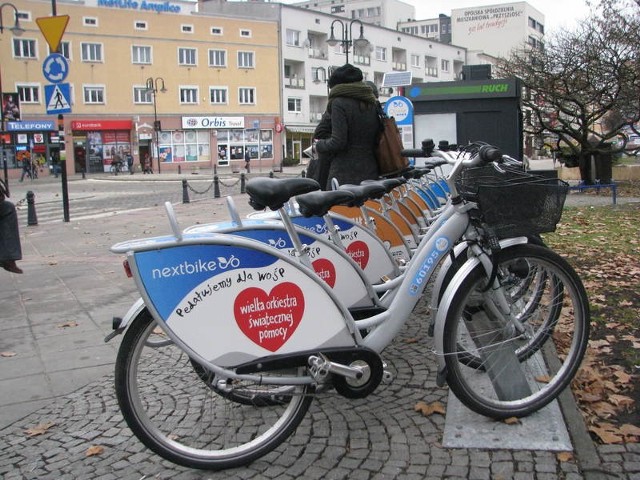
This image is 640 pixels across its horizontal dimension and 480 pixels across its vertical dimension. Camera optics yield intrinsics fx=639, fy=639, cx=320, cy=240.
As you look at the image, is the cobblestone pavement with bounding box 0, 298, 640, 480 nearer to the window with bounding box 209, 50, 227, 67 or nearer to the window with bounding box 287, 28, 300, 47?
the window with bounding box 209, 50, 227, 67

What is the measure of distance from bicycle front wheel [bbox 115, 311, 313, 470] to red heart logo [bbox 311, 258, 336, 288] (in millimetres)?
751

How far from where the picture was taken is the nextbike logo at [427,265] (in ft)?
10.5

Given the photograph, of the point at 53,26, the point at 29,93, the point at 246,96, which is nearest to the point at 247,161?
the point at 246,96

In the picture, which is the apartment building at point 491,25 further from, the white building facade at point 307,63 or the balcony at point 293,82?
the balcony at point 293,82

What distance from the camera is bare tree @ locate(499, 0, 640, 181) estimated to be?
17.1 metres

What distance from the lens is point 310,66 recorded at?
62281 millimetres

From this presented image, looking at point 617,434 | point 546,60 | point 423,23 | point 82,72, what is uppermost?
point 423,23

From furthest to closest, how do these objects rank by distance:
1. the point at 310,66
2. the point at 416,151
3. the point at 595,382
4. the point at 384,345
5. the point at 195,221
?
1. the point at 310,66
2. the point at 195,221
3. the point at 416,151
4. the point at 595,382
5. the point at 384,345

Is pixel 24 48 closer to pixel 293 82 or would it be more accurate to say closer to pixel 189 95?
pixel 189 95

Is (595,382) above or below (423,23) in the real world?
below

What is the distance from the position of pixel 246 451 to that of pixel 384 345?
2.72ft

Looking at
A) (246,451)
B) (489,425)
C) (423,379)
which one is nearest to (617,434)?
(489,425)

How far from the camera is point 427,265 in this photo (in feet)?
10.5

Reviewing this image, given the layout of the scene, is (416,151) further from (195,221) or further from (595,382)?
(195,221)
